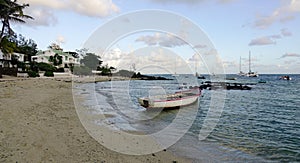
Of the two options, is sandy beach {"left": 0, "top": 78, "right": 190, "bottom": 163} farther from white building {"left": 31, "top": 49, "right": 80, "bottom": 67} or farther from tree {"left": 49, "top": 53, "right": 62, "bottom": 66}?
white building {"left": 31, "top": 49, "right": 80, "bottom": 67}

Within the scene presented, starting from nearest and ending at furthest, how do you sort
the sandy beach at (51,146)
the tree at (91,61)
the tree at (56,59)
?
the sandy beach at (51,146) → the tree at (56,59) → the tree at (91,61)

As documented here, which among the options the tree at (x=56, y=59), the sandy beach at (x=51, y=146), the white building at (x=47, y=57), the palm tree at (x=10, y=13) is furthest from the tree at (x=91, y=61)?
the sandy beach at (x=51, y=146)

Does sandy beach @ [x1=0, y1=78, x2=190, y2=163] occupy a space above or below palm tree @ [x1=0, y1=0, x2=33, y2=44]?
below

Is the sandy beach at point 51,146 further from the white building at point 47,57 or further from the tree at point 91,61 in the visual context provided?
the tree at point 91,61

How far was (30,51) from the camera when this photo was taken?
83.0m

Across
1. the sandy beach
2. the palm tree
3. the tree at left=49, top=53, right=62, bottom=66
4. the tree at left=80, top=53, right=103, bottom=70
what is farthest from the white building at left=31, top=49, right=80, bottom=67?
the sandy beach

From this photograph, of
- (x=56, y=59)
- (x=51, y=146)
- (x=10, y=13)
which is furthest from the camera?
(x=56, y=59)

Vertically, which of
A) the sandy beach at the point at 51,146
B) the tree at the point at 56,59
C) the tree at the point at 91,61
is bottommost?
the sandy beach at the point at 51,146

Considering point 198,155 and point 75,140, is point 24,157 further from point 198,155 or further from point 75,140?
point 198,155

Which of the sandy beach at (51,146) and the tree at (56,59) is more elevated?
the tree at (56,59)

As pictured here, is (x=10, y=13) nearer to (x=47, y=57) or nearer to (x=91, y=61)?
(x=47, y=57)

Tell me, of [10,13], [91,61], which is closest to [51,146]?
[10,13]

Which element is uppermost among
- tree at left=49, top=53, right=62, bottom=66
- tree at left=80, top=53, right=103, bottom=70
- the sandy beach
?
tree at left=80, top=53, right=103, bottom=70

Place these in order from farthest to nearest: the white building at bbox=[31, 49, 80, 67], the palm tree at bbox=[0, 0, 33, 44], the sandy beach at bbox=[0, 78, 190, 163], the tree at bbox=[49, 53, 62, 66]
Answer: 1. the white building at bbox=[31, 49, 80, 67]
2. the tree at bbox=[49, 53, 62, 66]
3. the palm tree at bbox=[0, 0, 33, 44]
4. the sandy beach at bbox=[0, 78, 190, 163]
